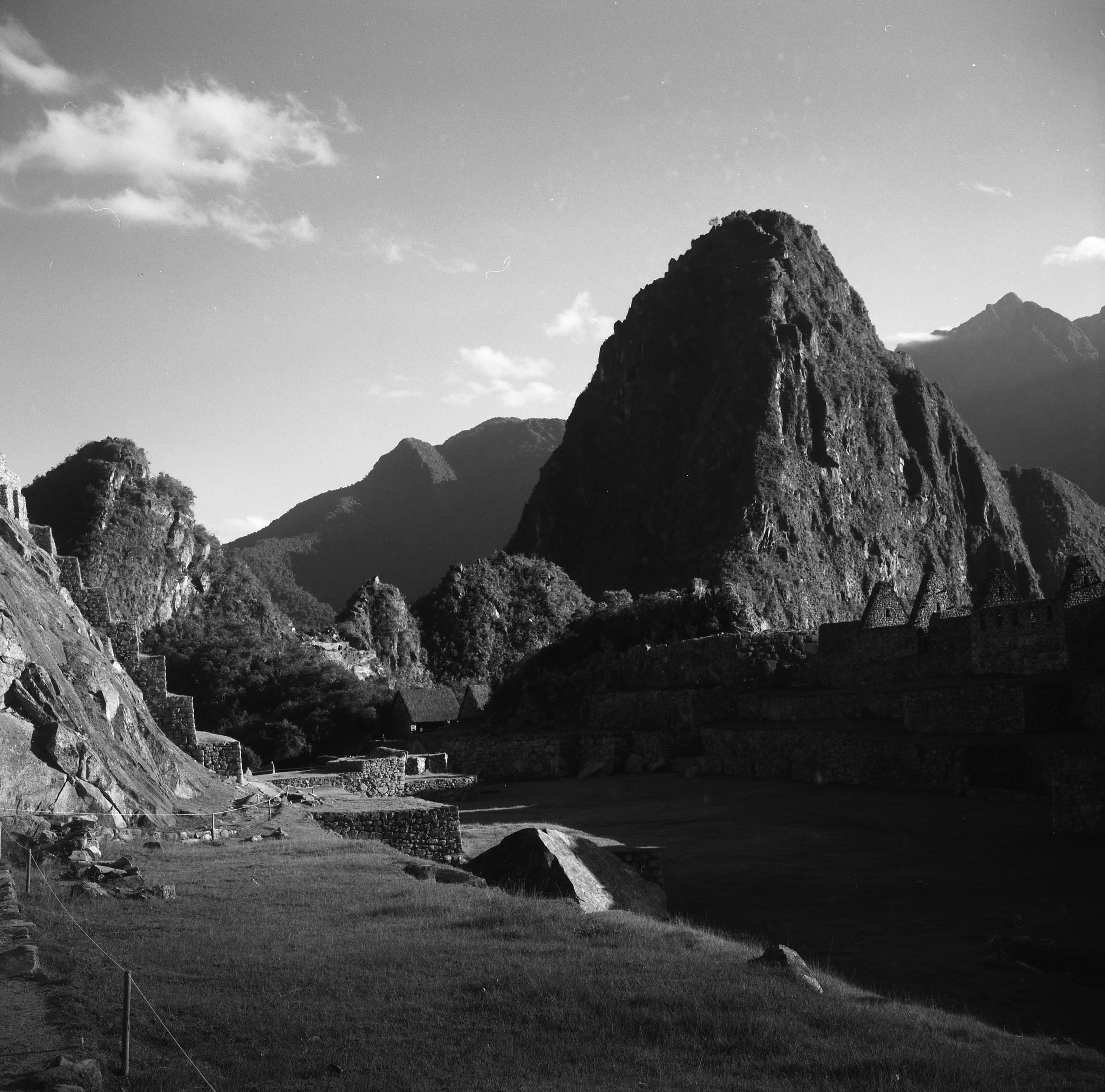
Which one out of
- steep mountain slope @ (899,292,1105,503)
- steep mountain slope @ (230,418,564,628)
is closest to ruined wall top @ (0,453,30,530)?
steep mountain slope @ (230,418,564,628)

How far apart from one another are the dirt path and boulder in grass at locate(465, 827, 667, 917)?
974 millimetres

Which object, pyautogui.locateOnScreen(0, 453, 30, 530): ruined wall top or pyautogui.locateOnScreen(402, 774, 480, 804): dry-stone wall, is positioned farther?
pyautogui.locateOnScreen(402, 774, 480, 804): dry-stone wall

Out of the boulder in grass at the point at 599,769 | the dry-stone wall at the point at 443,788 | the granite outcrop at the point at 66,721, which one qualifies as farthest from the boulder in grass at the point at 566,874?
the boulder in grass at the point at 599,769

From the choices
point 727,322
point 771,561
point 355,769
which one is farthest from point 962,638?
point 727,322

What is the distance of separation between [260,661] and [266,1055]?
45.3 metres

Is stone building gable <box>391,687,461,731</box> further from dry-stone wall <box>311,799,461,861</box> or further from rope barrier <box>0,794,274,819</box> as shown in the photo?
dry-stone wall <box>311,799,461,861</box>

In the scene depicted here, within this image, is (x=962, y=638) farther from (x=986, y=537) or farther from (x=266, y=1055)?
(x=986, y=537)

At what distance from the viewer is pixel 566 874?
12414 mm

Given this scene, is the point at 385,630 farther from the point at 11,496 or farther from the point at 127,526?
the point at 11,496

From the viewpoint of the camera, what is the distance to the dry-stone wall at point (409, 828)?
732 inches

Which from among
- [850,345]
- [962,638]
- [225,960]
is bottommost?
[225,960]

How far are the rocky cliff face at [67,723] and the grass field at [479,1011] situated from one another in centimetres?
457

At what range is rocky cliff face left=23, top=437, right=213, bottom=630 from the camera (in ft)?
216

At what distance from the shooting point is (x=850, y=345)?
136 m
